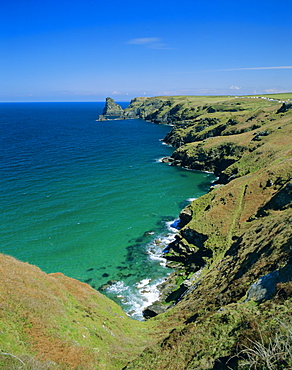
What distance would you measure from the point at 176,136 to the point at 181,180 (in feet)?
209

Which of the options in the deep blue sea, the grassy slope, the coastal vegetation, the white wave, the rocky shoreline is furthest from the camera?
the deep blue sea

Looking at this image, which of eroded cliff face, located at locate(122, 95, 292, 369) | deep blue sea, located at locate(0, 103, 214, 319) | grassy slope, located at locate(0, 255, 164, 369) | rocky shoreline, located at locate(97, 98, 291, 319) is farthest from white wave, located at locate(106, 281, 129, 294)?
grassy slope, located at locate(0, 255, 164, 369)

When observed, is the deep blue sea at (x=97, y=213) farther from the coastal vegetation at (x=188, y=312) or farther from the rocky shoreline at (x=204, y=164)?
the coastal vegetation at (x=188, y=312)

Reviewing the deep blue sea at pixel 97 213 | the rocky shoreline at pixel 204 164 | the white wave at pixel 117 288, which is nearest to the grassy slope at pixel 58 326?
the rocky shoreline at pixel 204 164

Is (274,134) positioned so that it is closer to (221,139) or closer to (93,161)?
(221,139)

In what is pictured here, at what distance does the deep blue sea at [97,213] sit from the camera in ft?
149

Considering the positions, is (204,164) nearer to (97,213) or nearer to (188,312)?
(97,213)

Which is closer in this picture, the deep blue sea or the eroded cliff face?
the eroded cliff face

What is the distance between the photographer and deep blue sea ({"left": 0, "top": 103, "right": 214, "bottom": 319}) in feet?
149

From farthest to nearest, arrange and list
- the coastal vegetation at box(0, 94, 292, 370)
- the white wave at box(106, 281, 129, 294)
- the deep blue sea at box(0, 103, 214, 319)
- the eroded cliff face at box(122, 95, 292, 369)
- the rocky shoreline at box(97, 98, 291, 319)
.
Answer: the deep blue sea at box(0, 103, 214, 319) → the rocky shoreline at box(97, 98, 291, 319) → the white wave at box(106, 281, 129, 294) → the eroded cliff face at box(122, 95, 292, 369) → the coastal vegetation at box(0, 94, 292, 370)

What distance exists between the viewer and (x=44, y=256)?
4825 centimetres

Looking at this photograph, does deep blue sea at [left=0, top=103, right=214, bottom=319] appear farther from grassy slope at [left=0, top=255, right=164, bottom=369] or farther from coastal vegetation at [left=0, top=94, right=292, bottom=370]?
grassy slope at [left=0, top=255, right=164, bottom=369]

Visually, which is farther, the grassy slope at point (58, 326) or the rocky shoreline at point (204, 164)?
the rocky shoreline at point (204, 164)

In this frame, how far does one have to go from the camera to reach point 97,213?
64562 millimetres
